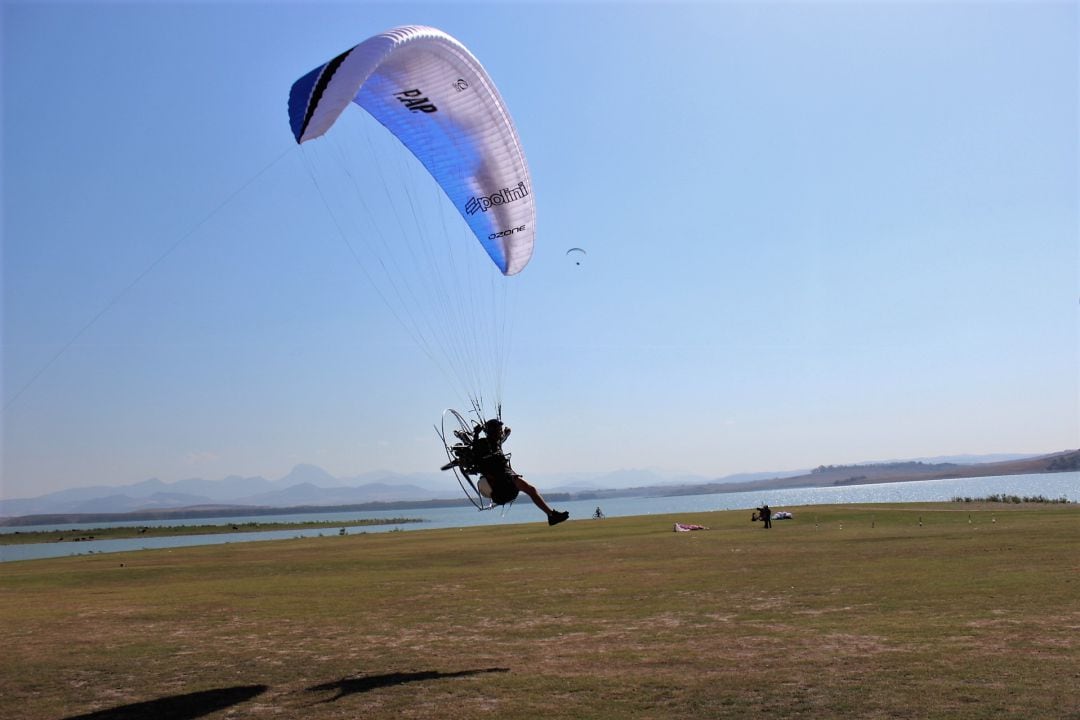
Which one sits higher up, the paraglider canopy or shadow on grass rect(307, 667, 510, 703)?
the paraglider canopy

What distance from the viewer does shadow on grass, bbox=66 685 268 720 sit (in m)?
9.86

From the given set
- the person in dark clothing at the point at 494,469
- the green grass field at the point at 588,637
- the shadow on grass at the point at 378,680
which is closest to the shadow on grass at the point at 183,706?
the green grass field at the point at 588,637

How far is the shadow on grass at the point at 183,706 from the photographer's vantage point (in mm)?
9859

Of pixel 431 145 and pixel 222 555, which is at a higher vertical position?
pixel 431 145

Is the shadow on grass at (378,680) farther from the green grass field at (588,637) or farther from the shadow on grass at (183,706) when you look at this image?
the shadow on grass at (183,706)

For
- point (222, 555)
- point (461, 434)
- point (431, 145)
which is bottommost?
point (222, 555)

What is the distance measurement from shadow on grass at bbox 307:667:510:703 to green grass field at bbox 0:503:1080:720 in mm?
50

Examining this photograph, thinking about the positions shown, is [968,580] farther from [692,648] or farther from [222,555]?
[222,555]

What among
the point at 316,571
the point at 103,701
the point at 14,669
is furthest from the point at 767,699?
the point at 316,571

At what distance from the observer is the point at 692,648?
12.3 m

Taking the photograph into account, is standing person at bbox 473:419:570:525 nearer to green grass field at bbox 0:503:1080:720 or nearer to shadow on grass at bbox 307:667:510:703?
green grass field at bbox 0:503:1080:720

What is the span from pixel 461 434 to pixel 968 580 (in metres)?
11.9

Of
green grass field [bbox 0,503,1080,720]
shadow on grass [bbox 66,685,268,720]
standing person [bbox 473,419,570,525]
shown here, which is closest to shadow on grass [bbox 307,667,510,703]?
green grass field [bbox 0,503,1080,720]

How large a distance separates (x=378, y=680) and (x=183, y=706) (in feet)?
8.45
